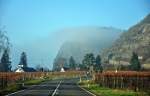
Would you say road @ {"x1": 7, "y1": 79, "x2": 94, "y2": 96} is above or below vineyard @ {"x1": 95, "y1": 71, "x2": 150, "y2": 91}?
below

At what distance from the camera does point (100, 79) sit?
281 ft

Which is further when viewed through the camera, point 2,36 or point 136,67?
point 136,67

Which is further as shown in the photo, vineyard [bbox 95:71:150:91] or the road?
vineyard [bbox 95:71:150:91]

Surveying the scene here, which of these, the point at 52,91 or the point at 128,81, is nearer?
the point at 52,91

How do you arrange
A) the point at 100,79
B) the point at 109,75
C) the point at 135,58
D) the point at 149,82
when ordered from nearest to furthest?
the point at 149,82
the point at 109,75
the point at 100,79
the point at 135,58

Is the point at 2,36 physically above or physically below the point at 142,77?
above

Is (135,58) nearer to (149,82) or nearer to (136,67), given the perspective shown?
(136,67)

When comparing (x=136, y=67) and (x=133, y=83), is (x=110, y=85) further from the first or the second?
(x=136, y=67)

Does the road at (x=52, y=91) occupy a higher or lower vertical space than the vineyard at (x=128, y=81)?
lower

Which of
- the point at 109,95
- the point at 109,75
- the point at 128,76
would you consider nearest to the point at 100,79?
the point at 109,75

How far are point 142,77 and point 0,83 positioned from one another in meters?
21.7

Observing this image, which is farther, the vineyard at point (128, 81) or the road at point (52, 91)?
the vineyard at point (128, 81)

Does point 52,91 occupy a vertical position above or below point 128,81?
below

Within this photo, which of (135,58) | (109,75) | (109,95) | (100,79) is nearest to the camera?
(109,95)
